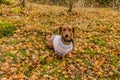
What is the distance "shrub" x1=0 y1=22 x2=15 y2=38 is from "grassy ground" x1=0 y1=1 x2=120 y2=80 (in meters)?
0.23

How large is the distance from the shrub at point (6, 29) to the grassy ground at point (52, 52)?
0.23m

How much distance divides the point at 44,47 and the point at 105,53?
227cm

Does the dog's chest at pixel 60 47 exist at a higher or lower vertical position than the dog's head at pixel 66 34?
lower

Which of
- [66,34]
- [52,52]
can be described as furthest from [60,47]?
[52,52]

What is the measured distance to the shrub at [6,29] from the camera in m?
9.67

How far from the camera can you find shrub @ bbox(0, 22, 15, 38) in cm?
967

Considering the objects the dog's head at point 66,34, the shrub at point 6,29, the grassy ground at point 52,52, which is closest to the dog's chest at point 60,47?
the dog's head at point 66,34

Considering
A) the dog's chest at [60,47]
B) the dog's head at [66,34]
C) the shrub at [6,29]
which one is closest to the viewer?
the dog's head at [66,34]

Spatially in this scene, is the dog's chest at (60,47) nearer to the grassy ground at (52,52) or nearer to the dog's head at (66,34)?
the dog's head at (66,34)

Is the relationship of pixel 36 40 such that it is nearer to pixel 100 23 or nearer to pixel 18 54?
pixel 18 54

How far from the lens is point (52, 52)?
792 cm

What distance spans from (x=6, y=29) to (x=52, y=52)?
290 centimetres

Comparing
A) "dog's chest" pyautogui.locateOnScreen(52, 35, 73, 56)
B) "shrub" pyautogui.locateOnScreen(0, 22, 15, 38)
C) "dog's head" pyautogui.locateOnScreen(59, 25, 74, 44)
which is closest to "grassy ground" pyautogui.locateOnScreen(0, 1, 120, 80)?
"shrub" pyautogui.locateOnScreen(0, 22, 15, 38)

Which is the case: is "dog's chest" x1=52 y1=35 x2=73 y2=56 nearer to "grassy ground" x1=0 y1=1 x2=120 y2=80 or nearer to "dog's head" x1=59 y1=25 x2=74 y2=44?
"dog's head" x1=59 y1=25 x2=74 y2=44
